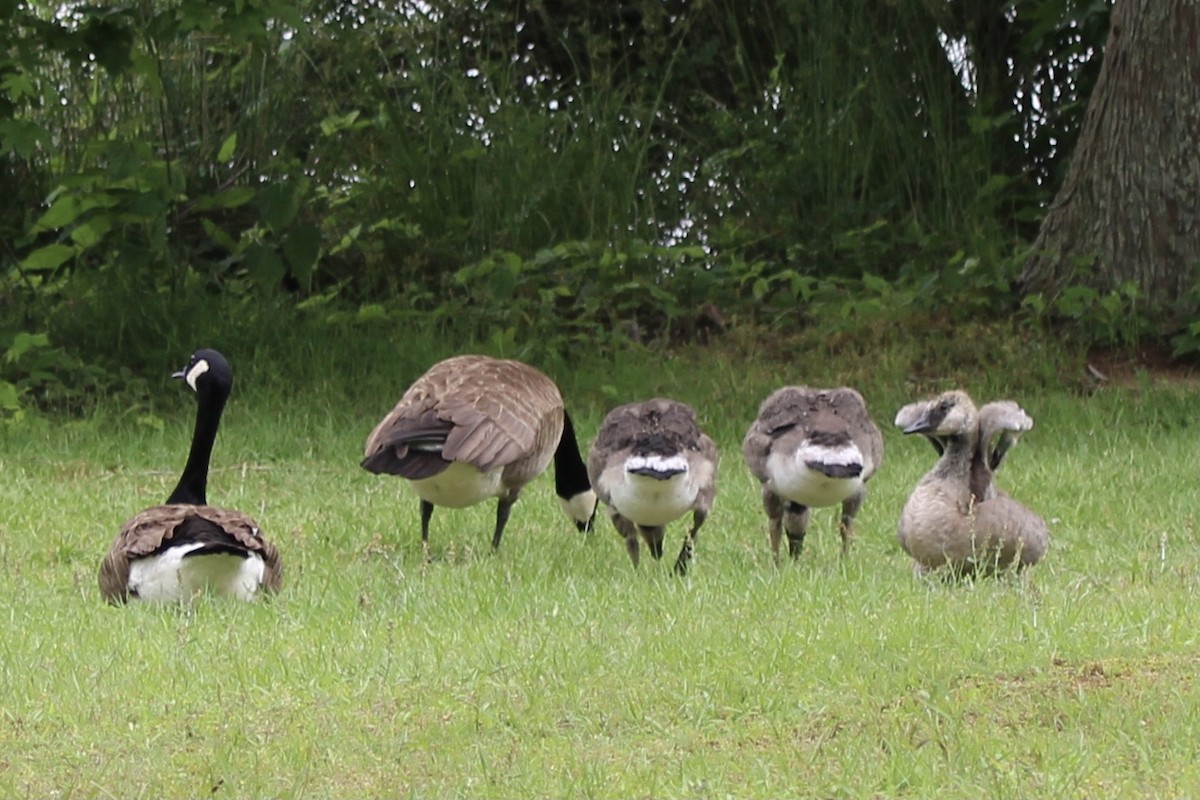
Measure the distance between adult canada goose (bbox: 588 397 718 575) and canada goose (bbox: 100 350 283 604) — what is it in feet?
5.05

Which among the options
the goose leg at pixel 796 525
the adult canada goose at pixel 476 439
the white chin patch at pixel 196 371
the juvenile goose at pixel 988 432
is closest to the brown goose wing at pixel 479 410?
the adult canada goose at pixel 476 439

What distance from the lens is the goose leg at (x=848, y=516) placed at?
8.61 metres

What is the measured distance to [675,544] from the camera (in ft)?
30.8

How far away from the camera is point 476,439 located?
838cm

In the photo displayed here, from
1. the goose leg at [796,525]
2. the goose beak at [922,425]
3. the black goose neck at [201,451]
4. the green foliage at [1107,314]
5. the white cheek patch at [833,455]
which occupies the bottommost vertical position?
the goose leg at [796,525]

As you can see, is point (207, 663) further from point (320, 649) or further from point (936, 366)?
point (936, 366)

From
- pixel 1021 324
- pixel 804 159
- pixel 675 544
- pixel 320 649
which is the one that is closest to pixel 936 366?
pixel 1021 324

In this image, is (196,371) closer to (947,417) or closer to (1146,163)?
(947,417)

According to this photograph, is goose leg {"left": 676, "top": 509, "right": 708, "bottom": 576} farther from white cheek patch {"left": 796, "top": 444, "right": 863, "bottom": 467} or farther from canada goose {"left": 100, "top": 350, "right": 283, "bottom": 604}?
canada goose {"left": 100, "top": 350, "right": 283, "bottom": 604}

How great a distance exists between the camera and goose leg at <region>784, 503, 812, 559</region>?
8.59 metres

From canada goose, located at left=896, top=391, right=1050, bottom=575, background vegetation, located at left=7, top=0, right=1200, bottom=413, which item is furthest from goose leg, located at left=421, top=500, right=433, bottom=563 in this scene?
background vegetation, located at left=7, top=0, right=1200, bottom=413

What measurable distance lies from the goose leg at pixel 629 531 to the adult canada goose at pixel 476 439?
58 centimetres

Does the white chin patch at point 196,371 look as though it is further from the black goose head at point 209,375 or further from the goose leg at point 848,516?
the goose leg at point 848,516

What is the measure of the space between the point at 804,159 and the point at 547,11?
3.33 meters
